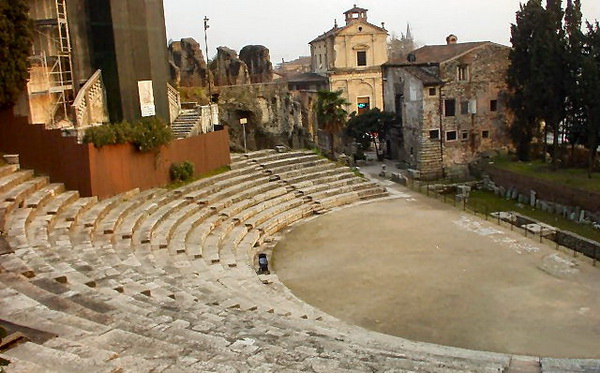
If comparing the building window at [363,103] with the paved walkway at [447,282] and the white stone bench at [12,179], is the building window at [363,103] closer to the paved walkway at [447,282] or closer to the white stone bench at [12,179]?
the paved walkway at [447,282]

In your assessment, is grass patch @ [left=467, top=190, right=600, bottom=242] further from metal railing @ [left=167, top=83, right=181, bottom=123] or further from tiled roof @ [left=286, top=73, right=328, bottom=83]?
tiled roof @ [left=286, top=73, right=328, bottom=83]

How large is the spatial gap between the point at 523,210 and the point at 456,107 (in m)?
11.0

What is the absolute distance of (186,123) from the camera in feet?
89.4

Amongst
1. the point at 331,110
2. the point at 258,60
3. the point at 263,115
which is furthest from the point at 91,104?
the point at 258,60

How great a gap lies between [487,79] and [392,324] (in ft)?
89.6

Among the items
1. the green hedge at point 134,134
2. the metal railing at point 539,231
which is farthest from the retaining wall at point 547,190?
the green hedge at point 134,134

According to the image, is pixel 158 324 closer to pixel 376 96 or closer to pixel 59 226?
pixel 59 226

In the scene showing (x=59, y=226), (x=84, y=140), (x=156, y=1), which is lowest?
(x=59, y=226)

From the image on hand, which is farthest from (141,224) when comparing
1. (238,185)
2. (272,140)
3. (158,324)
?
(272,140)

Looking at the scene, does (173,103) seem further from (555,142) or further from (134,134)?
(555,142)

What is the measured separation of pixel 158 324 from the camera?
881cm

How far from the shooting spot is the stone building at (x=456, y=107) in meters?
37.1

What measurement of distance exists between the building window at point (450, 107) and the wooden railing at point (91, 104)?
2192 centimetres

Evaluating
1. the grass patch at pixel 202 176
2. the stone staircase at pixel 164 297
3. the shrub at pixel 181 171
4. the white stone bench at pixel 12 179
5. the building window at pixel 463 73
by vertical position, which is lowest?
the stone staircase at pixel 164 297
